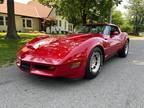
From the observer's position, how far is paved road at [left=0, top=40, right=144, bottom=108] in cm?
335

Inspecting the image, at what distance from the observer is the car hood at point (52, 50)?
3.96 m

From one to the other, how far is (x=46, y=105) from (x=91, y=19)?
2292 centimetres

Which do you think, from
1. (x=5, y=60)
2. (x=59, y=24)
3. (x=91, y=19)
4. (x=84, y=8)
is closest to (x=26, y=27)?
(x=59, y=24)

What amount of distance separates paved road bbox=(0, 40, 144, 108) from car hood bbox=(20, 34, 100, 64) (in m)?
0.58

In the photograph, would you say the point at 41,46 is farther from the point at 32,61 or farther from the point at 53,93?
the point at 53,93

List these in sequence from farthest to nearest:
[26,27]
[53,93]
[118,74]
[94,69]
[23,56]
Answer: [26,27] → [118,74] → [94,69] → [23,56] → [53,93]

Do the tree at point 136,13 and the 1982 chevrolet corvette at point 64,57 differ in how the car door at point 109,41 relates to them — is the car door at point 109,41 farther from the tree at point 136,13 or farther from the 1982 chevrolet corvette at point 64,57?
the tree at point 136,13

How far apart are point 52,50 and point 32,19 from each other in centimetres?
2706

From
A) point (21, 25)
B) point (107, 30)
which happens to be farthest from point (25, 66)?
point (21, 25)

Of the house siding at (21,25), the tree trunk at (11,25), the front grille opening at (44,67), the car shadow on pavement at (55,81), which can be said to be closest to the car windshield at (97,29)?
the car shadow on pavement at (55,81)

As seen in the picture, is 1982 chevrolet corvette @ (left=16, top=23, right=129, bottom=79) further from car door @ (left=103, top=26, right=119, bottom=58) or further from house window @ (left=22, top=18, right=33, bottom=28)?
house window @ (left=22, top=18, right=33, bottom=28)

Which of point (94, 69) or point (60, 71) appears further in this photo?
point (94, 69)

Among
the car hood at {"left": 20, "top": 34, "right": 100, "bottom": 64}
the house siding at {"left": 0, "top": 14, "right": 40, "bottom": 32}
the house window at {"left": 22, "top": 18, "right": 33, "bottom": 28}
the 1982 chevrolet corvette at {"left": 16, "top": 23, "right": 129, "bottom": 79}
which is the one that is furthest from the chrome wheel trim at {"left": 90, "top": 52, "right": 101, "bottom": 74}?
the house window at {"left": 22, "top": 18, "right": 33, "bottom": 28}

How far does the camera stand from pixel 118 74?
5.17m
